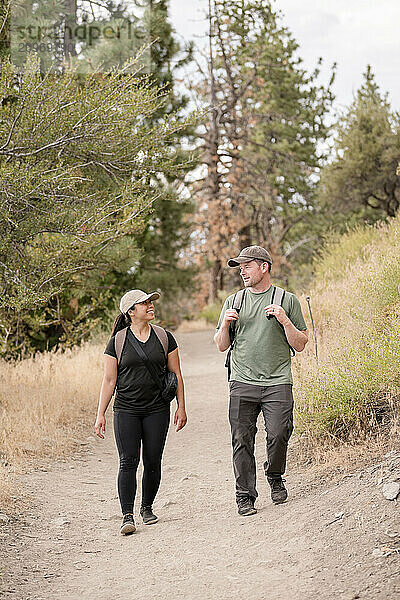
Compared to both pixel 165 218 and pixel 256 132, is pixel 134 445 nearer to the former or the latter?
pixel 165 218

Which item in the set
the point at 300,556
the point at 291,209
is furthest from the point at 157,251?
the point at 300,556

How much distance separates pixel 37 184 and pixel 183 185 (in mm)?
16757

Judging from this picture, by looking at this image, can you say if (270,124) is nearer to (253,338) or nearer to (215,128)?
(215,128)

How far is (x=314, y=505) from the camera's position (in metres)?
5.27

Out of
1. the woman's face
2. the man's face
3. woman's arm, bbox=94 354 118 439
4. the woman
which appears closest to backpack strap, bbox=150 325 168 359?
the woman

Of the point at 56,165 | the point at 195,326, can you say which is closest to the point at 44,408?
the point at 56,165

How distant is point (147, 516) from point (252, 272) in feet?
6.74

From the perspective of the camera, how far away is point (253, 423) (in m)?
5.59

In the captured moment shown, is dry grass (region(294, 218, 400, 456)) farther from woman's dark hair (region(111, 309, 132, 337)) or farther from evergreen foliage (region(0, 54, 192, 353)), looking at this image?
evergreen foliage (region(0, 54, 192, 353))

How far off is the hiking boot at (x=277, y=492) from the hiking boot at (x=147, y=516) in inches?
36.8

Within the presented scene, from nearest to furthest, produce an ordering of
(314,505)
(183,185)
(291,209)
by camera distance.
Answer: (314,505), (183,185), (291,209)

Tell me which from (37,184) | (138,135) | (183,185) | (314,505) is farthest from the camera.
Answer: (183,185)

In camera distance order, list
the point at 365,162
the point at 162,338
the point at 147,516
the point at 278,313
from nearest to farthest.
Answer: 1. the point at 278,313
2. the point at 162,338
3. the point at 147,516
4. the point at 365,162

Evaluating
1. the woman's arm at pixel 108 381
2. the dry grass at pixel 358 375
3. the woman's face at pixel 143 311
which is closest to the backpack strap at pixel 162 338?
the woman's face at pixel 143 311
